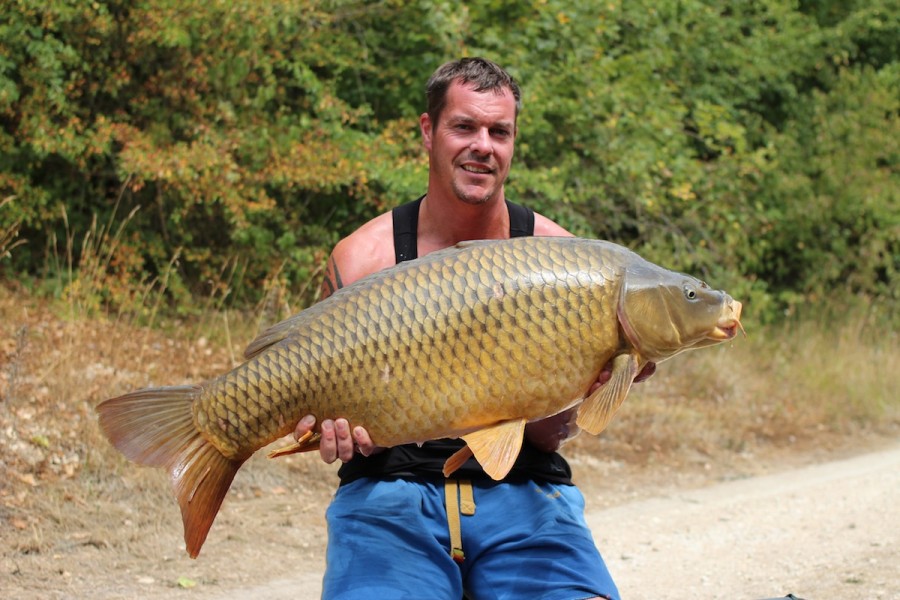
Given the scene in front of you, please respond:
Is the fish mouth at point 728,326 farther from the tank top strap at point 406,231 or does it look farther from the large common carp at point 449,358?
the tank top strap at point 406,231

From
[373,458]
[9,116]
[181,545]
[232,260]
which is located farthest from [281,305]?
[373,458]

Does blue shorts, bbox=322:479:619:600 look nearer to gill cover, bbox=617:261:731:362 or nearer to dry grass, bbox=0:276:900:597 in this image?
gill cover, bbox=617:261:731:362

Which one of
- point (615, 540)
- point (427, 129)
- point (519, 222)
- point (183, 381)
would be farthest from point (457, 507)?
point (183, 381)

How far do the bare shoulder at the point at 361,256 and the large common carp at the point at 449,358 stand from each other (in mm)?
485

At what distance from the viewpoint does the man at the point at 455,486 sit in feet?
7.96

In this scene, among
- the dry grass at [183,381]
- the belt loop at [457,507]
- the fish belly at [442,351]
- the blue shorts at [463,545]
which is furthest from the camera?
the dry grass at [183,381]

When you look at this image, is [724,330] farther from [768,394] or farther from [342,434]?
[768,394]

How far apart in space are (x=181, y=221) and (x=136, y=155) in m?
0.90

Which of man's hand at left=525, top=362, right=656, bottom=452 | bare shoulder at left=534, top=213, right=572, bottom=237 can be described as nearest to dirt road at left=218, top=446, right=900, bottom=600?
man's hand at left=525, top=362, right=656, bottom=452

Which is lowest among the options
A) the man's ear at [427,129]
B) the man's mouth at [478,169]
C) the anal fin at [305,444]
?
the anal fin at [305,444]

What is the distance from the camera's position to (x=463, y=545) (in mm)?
2543

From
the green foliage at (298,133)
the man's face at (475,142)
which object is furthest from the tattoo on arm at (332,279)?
the green foliage at (298,133)

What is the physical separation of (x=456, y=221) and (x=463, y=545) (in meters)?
0.80

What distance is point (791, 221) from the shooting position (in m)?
9.91
